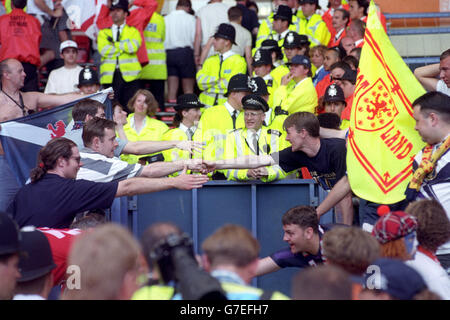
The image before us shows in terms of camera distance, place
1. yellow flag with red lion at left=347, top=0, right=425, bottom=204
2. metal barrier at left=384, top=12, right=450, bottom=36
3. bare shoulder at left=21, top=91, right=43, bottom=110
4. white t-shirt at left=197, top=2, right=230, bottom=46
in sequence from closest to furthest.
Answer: yellow flag with red lion at left=347, top=0, right=425, bottom=204 → bare shoulder at left=21, top=91, right=43, bottom=110 → metal barrier at left=384, top=12, right=450, bottom=36 → white t-shirt at left=197, top=2, right=230, bottom=46

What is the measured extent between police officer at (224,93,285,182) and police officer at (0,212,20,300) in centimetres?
402

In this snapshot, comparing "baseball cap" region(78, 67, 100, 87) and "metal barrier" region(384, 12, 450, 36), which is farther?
"metal barrier" region(384, 12, 450, 36)

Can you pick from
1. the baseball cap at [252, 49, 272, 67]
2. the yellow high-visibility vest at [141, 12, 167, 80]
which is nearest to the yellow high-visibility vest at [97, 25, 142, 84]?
A: the yellow high-visibility vest at [141, 12, 167, 80]

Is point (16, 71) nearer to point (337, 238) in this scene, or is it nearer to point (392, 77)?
point (392, 77)

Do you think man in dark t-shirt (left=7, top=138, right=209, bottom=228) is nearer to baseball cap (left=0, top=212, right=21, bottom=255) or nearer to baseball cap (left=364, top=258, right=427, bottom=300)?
baseball cap (left=0, top=212, right=21, bottom=255)

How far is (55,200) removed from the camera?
644cm

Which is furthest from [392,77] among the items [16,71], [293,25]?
[293,25]

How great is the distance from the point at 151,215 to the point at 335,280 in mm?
5048

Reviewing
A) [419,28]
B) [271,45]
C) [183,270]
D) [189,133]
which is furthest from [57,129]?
[419,28]

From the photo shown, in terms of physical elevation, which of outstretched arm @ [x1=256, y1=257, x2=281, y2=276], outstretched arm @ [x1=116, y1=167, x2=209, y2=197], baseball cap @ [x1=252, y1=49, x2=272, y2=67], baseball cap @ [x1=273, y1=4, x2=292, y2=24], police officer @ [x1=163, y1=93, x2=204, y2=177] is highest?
baseball cap @ [x1=273, y1=4, x2=292, y2=24]

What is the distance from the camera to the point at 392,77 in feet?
23.1

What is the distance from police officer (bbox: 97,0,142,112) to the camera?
12.3 m

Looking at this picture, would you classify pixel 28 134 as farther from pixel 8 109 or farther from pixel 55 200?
pixel 55 200

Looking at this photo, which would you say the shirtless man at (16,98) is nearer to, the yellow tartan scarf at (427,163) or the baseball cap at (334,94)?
the baseball cap at (334,94)
